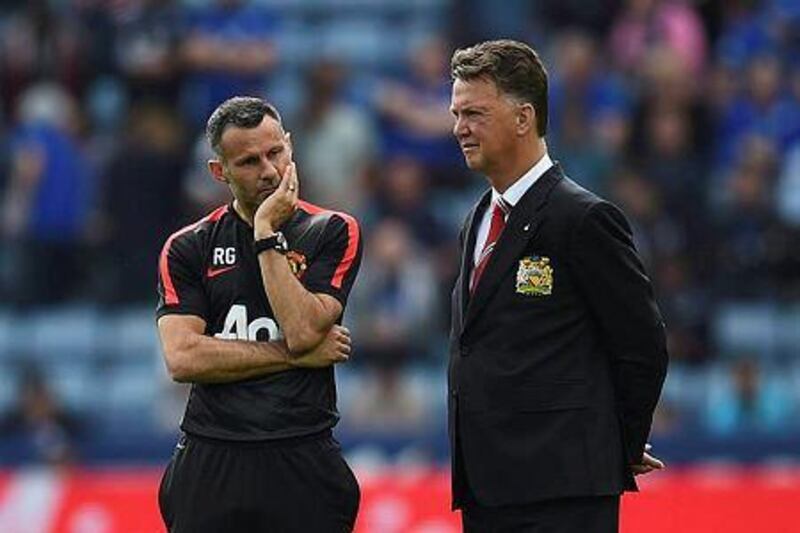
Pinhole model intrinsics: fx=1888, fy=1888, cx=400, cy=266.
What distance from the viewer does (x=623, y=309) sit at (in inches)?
214

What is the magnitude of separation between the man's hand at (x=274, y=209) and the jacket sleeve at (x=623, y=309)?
856mm

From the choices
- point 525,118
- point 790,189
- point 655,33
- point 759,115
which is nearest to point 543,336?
point 525,118

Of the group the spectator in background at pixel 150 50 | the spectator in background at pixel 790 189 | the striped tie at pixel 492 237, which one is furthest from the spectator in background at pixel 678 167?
the striped tie at pixel 492 237

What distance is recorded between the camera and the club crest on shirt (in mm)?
5727

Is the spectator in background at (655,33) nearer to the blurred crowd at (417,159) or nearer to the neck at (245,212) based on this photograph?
the blurred crowd at (417,159)

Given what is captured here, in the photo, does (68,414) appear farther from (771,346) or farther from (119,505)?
(771,346)

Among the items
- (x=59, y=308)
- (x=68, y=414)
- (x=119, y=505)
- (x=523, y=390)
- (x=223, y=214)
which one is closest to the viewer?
(x=523, y=390)

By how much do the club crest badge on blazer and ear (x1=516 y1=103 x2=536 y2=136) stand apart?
1.22ft

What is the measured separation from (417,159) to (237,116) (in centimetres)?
765

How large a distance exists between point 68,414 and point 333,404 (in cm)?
692

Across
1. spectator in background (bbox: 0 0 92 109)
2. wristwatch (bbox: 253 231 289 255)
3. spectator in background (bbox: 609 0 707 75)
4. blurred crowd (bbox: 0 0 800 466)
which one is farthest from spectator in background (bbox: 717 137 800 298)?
wristwatch (bbox: 253 231 289 255)

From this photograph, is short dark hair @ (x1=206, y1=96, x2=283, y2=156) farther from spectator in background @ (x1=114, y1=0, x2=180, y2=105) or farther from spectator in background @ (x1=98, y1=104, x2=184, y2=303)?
spectator in background @ (x1=114, y1=0, x2=180, y2=105)

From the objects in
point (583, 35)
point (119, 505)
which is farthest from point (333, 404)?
point (583, 35)

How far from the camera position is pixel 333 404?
18.8 ft
